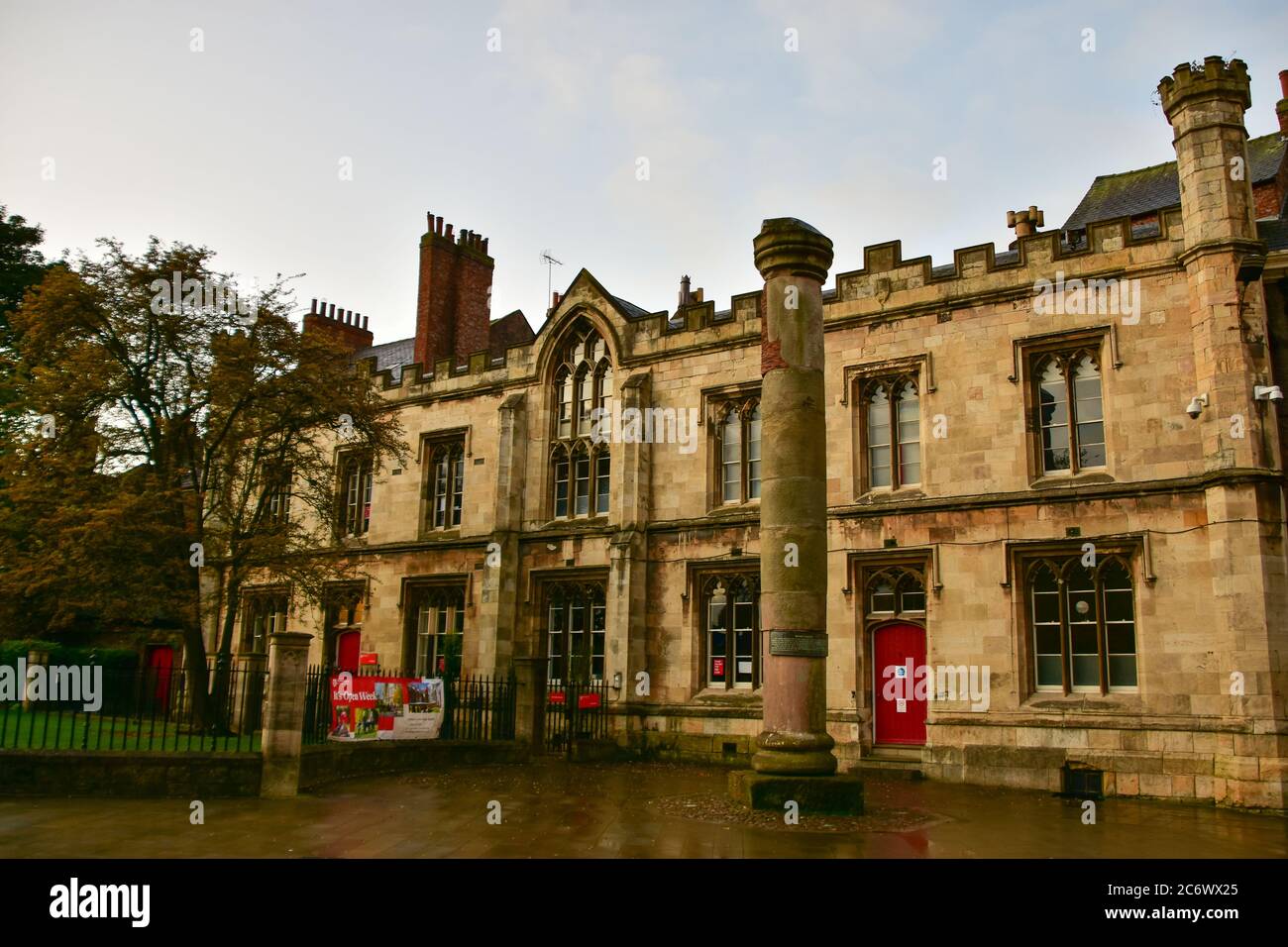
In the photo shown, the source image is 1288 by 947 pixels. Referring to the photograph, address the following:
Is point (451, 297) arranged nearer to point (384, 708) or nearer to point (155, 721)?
point (155, 721)

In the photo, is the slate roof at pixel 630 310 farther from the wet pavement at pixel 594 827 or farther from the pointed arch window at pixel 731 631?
the wet pavement at pixel 594 827

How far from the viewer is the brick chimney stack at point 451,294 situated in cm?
2952

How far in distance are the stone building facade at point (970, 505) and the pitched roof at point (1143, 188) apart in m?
0.11

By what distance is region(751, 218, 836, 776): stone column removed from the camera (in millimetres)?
12219

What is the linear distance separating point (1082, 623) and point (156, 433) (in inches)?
672

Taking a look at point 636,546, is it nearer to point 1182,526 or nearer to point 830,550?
point 830,550

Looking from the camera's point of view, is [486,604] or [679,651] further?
[486,604]

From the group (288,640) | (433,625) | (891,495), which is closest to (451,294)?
(433,625)

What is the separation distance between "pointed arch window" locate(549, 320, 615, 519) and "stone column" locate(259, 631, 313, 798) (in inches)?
430

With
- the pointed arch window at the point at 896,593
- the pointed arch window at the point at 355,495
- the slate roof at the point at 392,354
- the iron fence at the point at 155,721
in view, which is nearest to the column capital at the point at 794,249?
the pointed arch window at the point at 896,593

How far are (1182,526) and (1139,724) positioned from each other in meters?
3.39

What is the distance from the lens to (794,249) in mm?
13383

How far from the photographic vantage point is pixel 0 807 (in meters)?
11.8

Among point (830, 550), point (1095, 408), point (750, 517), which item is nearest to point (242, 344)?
point (750, 517)
